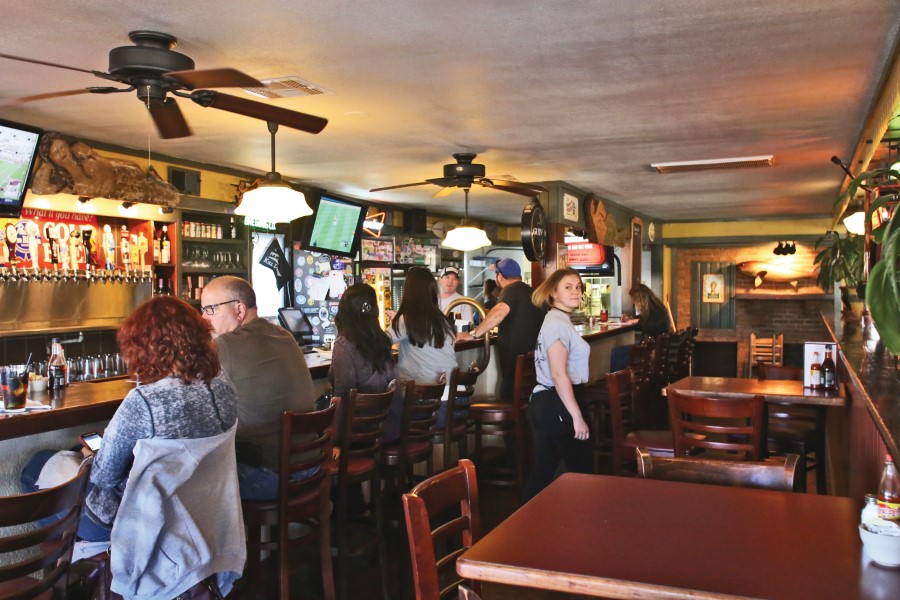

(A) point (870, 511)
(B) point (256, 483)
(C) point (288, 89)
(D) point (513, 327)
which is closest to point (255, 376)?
(B) point (256, 483)

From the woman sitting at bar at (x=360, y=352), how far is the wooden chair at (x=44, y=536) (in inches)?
78.7

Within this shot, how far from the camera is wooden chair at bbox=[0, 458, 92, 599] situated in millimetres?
2117

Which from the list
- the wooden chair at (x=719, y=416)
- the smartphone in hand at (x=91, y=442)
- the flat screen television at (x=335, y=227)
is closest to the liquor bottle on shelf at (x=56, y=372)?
the smartphone in hand at (x=91, y=442)

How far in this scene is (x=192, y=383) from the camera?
270 centimetres

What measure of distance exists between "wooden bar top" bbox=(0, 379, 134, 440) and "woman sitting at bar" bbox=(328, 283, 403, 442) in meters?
1.15

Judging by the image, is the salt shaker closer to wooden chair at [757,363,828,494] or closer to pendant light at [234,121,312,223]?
wooden chair at [757,363,828,494]

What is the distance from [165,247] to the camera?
7.25m

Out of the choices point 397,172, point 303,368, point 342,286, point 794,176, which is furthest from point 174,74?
point 794,176

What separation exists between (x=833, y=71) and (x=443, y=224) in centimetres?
Result: 781

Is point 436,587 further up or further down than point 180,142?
further down

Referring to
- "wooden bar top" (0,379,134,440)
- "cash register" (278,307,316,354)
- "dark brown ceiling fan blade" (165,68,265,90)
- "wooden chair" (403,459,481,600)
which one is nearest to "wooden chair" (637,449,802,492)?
"wooden chair" (403,459,481,600)

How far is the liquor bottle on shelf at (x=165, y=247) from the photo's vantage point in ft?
23.7

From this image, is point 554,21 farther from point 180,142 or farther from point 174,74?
point 180,142

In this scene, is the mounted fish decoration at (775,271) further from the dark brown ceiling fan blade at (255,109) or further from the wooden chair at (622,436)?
the dark brown ceiling fan blade at (255,109)
